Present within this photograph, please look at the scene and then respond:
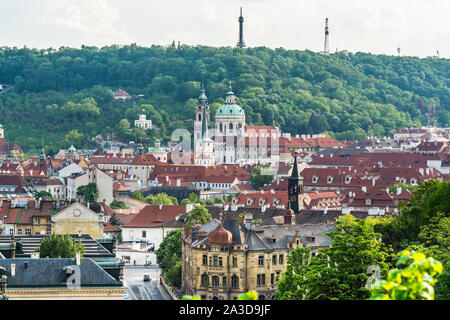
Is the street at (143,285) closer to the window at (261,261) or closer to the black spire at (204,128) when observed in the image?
the window at (261,261)

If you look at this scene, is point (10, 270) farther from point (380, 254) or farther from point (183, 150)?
point (183, 150)

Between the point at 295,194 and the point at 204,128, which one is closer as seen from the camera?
Result: the point at 295,194

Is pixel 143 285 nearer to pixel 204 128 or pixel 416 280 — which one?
pixel 416 280

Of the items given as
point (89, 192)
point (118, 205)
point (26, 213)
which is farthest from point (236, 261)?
point (89, 192)

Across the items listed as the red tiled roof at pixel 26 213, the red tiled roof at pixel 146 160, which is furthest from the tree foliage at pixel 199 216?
the red tiled roof at pixel 146 160

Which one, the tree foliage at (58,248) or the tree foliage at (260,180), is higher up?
the tree foliage at (58,248)

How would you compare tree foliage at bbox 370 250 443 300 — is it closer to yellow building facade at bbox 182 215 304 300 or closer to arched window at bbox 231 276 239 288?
yellow building facade at bbox 182 215 304 300

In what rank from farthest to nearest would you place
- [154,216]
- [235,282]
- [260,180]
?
[260,180] → [154,216] → [235,282]

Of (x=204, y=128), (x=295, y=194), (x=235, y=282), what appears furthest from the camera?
(x=204, y=128)
